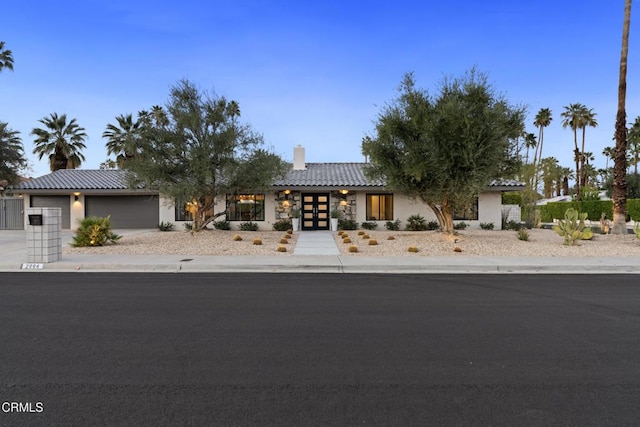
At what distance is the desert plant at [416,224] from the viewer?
2302cm

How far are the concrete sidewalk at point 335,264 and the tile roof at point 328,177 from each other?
916 cm

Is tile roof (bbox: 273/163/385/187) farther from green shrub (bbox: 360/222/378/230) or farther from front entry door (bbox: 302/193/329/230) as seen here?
green shrub (bbox: 360/222/378/230)

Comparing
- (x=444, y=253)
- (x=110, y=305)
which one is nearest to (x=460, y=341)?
(x=110, y=305)

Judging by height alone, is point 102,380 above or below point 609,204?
below

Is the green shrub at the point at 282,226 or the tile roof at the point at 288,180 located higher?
the tile roof at the point at 288,180

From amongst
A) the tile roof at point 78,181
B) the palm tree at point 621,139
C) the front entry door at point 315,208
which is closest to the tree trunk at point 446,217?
the front entry door at point 315,208

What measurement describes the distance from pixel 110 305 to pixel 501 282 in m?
8.16

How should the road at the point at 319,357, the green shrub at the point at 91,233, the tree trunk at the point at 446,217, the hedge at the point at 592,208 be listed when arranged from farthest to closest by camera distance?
the hedge at the point at 592,208 → the tree trunk at the point at 446,217 → the green shrub at the point at 91,233 → the road at the point at 319,357

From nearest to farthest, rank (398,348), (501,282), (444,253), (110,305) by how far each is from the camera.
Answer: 1. (398,348)
2. (110,305)
3. (501,282)
4. (444,253)

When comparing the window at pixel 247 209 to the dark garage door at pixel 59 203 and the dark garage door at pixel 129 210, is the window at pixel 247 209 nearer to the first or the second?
→ the dark garage door at pixel 129 210

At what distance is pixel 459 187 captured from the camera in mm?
14695

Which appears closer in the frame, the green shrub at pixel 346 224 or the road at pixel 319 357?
the road at pixel 319 357

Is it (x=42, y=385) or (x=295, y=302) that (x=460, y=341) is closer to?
(x=295, y=302)

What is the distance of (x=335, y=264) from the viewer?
11.2 metres
